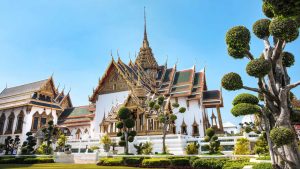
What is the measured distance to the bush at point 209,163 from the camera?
8884mm

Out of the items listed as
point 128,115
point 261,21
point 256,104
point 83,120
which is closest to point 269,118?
point 256,104

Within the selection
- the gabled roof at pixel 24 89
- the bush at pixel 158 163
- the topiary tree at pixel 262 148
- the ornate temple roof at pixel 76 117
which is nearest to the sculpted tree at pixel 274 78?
the topiary tree at pixel 262 148

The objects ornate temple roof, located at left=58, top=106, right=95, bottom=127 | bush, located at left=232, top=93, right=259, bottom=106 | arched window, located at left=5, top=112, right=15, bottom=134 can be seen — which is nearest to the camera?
bush, located at left=232, top=93, right=259, bottom=106

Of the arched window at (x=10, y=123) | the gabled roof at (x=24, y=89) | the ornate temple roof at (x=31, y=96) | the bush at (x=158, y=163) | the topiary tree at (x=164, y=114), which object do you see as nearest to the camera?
the bush at (x=158, y=163)

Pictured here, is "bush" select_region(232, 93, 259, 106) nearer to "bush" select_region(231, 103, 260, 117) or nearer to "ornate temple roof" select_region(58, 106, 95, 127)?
"bush" select_region(231, 103, 260, 117)

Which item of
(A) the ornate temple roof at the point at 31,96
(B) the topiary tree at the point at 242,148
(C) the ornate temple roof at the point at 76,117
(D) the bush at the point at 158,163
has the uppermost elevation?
(A) the ornate temple roof at the point at 31,96

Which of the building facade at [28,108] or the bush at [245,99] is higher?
the building facade at [28,108]

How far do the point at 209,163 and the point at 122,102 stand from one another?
16.4m

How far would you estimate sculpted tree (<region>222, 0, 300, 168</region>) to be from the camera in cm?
477

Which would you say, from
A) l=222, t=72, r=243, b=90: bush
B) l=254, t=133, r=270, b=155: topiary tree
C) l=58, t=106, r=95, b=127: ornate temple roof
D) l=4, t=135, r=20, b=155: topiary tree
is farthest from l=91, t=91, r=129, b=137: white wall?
l=222, t=72, r=243, b=90: bush

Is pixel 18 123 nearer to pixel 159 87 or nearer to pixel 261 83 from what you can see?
pixel 159 87

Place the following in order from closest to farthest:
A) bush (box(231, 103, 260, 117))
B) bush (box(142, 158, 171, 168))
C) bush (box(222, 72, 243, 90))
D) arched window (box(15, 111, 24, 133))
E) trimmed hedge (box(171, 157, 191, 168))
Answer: bush (box(222, 72, 243, 90))
bush (box(231, 103, 260, 117))
trimmed hedge (box(171, 157, 191, 168))
bush (box(142, 158, 171, 168))
arched window (box(15, 111, 24, 133))

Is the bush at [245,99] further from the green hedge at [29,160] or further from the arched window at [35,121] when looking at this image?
the arched window at [35,121]

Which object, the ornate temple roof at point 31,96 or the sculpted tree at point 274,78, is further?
the ornate temple roof at point 31,96
